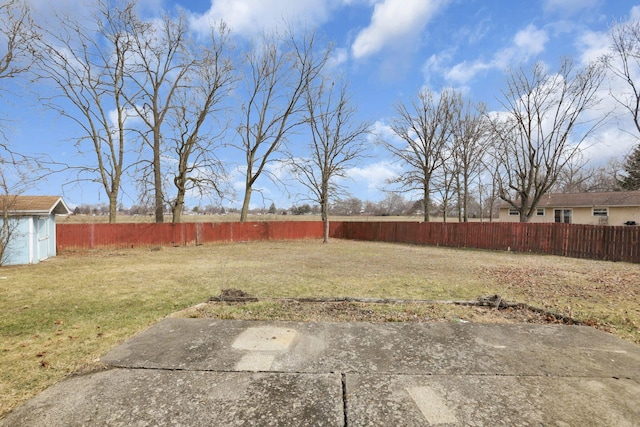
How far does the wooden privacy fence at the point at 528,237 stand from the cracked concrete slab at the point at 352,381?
1208 cm

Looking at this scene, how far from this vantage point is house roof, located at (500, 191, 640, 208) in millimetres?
25000

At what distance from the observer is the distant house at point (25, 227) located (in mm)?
10398

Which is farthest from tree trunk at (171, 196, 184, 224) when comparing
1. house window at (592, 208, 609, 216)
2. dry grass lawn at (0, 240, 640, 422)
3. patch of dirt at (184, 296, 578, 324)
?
house window at (592, 208, 609, 216)

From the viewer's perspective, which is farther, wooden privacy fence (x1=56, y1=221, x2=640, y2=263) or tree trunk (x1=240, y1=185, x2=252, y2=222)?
tree trunk (x1=240, y1=185, x2=252, y2=222)

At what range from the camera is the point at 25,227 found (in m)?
11.0

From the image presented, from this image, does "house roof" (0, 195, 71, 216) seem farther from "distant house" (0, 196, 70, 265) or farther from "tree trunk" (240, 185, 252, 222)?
"tree trunk" (240, 185, 252, 222)

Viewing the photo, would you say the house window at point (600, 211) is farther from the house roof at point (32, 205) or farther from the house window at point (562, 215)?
the house roof at point (32, 205)

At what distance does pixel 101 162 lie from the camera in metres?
20.3

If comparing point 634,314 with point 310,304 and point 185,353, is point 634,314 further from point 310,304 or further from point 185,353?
point 185,353

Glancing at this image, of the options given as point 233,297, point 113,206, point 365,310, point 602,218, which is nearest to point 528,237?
point 365,310

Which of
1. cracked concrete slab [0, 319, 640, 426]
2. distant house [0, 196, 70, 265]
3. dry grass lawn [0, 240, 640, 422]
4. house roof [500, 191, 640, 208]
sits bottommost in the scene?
dry grass lawn [0, 240, 640, 422]

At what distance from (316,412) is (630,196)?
33.6 m

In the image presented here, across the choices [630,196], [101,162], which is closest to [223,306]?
[101,162]

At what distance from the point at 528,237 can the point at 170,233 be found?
1905 centimetres
